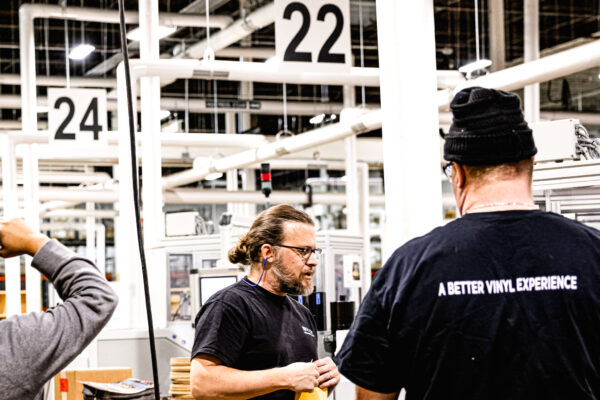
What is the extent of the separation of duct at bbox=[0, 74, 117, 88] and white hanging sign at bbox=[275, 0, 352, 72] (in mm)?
9111

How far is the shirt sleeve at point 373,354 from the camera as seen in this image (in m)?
1.61

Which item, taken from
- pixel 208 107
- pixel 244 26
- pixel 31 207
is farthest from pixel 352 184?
pixel 31 207

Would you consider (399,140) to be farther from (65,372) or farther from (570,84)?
(570,84)

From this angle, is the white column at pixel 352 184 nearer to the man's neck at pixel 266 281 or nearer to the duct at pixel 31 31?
the duct at pixel 31 31

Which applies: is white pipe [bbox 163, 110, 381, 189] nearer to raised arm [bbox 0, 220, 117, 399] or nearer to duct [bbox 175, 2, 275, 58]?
duct [bbox 175, 2, 275, 58]

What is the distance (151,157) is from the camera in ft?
28.1

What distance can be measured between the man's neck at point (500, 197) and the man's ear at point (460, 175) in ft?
0.11

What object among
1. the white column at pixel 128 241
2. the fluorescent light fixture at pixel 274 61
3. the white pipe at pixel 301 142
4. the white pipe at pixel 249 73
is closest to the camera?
the fluorescent light fixture at pixel 274 61

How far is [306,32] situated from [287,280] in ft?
12.4

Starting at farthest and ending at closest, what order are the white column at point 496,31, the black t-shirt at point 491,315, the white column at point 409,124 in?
the white column at point 496,31, the white column at point 409,124, the black t-shirt at point 491,315

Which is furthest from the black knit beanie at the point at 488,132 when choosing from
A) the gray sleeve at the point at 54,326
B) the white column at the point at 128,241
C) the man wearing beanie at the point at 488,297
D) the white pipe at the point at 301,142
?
the white pipe at the point at 301,142

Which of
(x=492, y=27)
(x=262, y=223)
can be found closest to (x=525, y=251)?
(x=262, y=223)

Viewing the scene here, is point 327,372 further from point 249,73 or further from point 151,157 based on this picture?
point 151,157

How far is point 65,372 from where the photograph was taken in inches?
238
